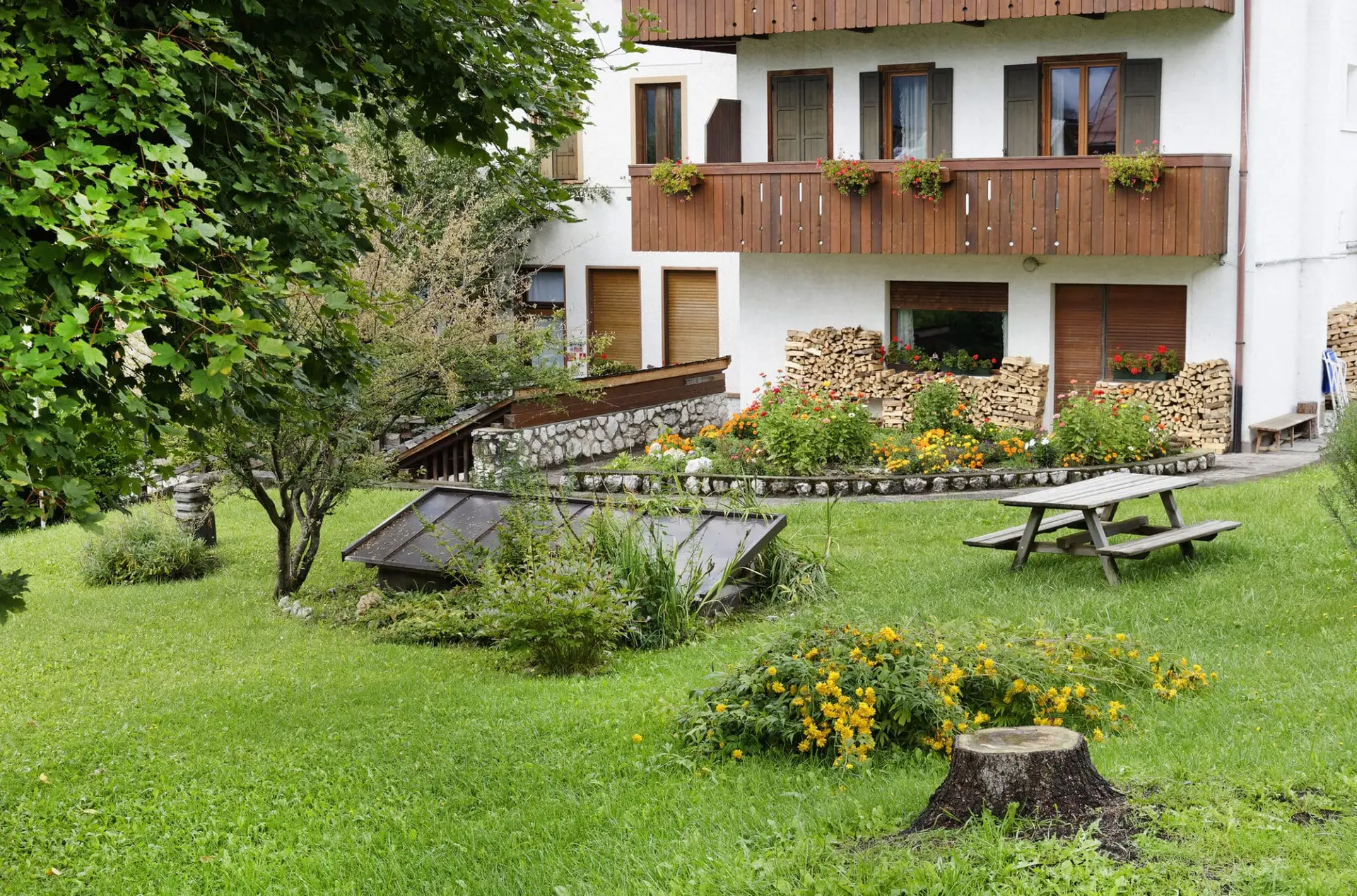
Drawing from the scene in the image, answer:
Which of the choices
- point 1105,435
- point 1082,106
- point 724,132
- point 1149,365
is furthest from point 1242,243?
point 724,132

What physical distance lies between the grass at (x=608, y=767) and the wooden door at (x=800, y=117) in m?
10.0

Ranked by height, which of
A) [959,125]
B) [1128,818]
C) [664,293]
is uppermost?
[959,125]

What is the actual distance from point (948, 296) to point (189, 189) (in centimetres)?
1642

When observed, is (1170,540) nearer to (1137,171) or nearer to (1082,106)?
(1137,171)

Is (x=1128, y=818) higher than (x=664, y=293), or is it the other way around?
(x=664, y=293)

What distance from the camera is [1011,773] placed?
543 centimetres

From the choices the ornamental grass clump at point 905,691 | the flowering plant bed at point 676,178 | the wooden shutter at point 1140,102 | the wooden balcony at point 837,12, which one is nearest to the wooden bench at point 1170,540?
the ornamental grass clump at point 905,691

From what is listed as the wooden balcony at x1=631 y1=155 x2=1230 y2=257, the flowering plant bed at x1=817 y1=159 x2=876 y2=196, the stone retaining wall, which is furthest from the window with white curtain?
the stone retaining wall

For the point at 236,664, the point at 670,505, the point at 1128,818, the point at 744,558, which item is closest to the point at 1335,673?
the point at 1128,818

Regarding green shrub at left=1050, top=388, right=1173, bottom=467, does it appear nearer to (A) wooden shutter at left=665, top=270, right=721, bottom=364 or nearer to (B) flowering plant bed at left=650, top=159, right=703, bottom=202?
(B) flowering plant bed at left=650, top=159, right=703, bottom=202

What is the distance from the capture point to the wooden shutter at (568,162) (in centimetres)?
2744

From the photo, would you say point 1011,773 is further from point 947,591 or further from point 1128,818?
point 947,591

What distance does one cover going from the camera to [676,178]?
68.8ft

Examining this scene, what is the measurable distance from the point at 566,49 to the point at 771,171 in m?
11.7
